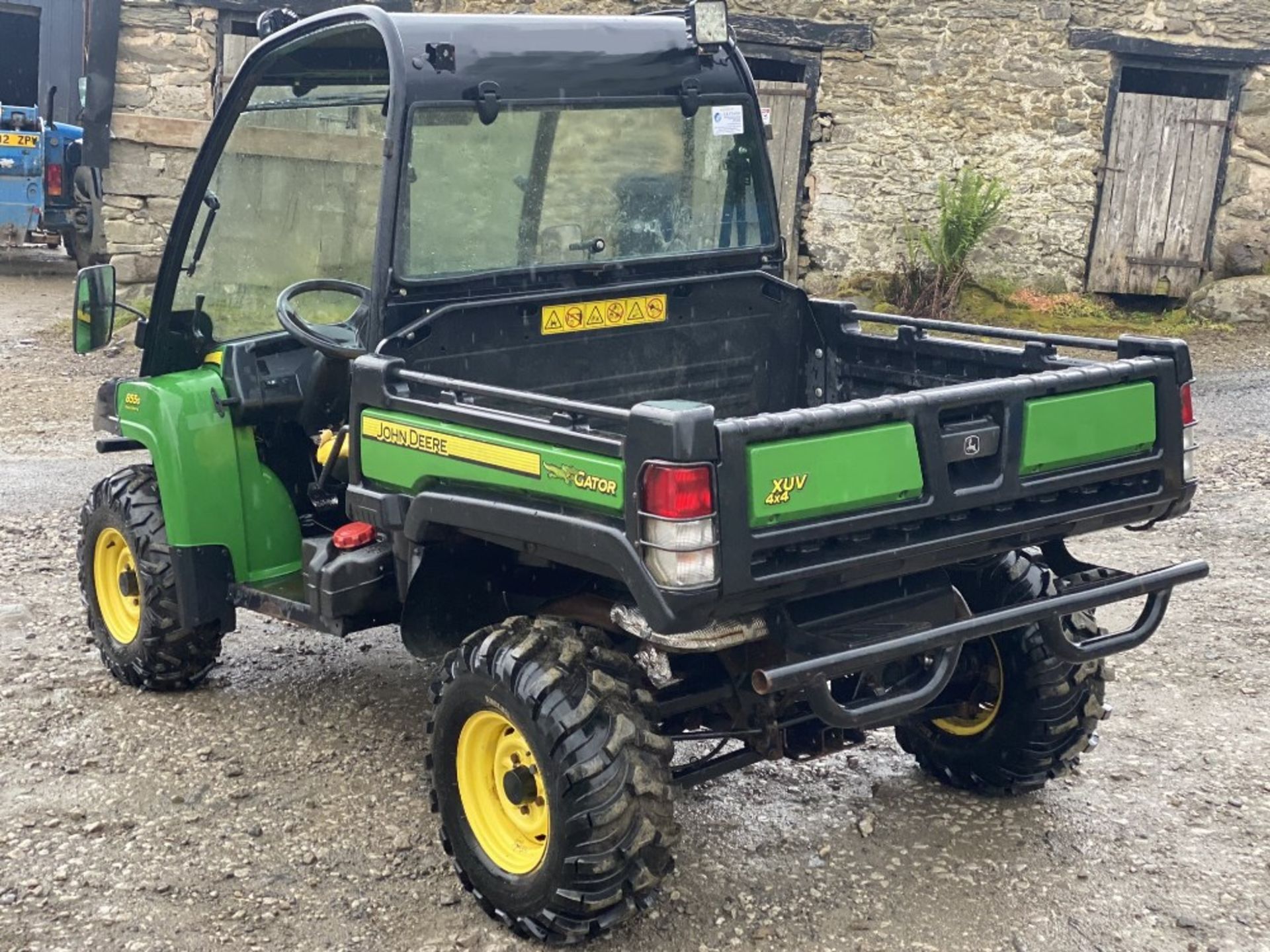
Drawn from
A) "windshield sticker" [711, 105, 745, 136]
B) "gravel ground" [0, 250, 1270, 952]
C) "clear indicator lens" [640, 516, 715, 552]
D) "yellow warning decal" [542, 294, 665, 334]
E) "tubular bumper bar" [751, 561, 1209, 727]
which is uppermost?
"windshield sticker" [711, 105, 745, 136]

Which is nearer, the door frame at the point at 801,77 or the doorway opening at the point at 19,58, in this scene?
the door frame at the point at 801,77

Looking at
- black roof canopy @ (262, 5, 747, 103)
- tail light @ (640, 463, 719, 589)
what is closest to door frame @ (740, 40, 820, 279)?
black roof canopy @ (262, 5, 747, 103)

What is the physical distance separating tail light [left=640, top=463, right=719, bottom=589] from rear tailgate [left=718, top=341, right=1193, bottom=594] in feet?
0.14

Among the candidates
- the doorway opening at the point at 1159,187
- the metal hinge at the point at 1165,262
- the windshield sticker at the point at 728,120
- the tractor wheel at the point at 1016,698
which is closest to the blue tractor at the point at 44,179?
the doorway opening at the point at 1159,187

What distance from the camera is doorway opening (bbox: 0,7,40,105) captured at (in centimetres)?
2255

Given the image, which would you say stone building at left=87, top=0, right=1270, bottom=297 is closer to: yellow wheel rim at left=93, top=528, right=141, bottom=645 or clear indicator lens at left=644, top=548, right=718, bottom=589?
yellow wheel rim at left=93, top=528, right=141, bottom=645

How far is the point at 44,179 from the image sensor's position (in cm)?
1530

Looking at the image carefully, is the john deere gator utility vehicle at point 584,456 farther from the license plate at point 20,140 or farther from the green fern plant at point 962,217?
the license plate at point 20,140

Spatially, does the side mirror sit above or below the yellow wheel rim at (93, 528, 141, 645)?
above

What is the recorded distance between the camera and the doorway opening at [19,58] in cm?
2255

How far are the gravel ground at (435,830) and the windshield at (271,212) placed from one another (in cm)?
137

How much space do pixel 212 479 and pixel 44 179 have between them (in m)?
12.2

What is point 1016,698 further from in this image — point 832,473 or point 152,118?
point 152,118

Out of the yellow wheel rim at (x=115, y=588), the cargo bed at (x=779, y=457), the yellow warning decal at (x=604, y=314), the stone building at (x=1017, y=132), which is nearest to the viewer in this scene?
the cargo bed at (x=779, y=457)
